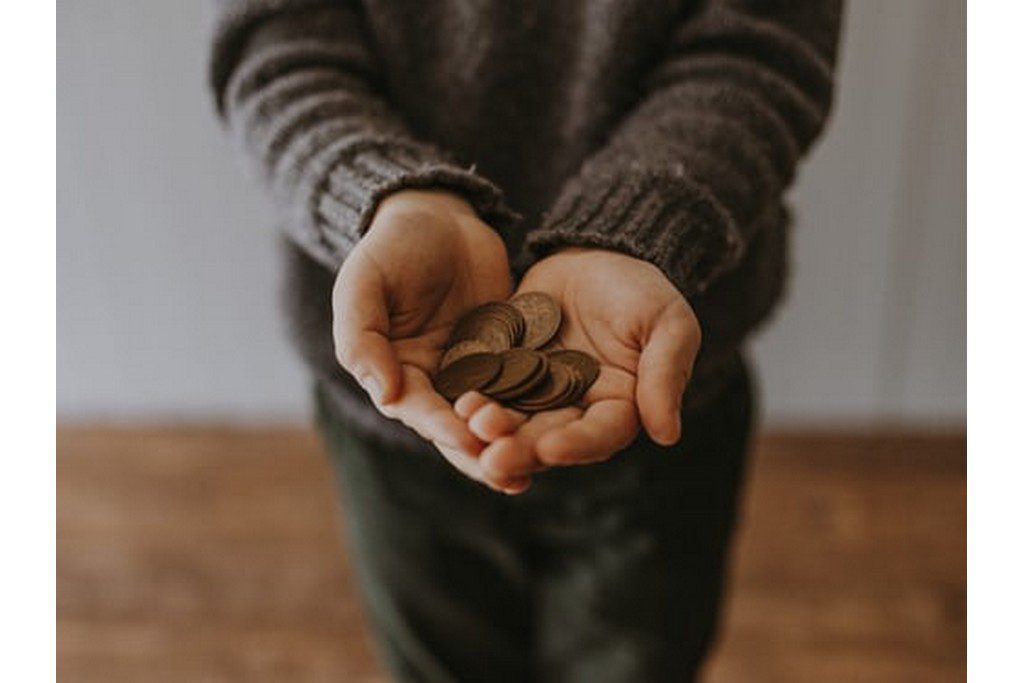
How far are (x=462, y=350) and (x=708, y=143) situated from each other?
0.75 feet

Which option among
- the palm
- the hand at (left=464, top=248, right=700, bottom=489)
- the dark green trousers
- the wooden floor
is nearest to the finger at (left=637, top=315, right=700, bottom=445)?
the hand at (left=464, top=248, right=700, bottom=489)

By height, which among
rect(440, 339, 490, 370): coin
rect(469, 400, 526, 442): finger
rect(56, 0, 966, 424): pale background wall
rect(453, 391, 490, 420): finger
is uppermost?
rect(56, 0, 966, 424): pale background wall

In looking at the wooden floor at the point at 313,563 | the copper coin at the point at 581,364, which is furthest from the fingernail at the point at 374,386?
the wooden floor at the point at 313,563

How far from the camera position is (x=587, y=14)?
2.54 feet

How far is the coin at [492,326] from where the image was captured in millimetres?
644

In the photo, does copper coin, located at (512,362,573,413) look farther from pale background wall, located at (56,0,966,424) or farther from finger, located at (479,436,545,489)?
pale background wall, located at (56,0,966,424)

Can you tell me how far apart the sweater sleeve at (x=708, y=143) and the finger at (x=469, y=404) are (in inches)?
5.6

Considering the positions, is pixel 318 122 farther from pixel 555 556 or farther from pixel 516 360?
pixel 555 556

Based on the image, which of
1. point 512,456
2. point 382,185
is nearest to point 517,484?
point 512,456

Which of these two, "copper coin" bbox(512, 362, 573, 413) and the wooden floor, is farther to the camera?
the wooden floor

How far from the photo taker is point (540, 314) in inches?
26.5

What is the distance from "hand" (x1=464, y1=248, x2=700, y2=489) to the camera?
1.86 ft
